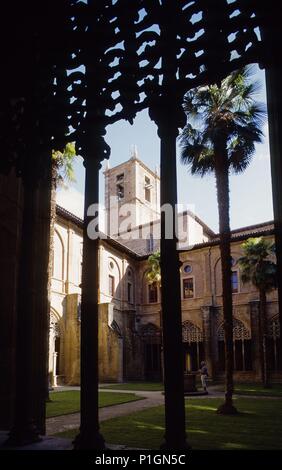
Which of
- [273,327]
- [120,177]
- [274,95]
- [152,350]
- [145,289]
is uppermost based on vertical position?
[120,177]

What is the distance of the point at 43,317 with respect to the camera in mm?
5789

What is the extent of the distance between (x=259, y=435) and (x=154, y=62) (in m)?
8.17

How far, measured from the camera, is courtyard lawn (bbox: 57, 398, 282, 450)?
8.33 m

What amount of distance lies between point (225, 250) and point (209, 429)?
20.6 feet

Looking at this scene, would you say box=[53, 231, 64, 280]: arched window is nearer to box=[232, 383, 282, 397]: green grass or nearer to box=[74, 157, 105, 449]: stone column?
box=[232, 383, 282, 397]: green grass

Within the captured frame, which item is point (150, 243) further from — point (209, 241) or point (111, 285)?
point (111, 285)

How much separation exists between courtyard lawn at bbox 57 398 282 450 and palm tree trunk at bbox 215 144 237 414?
1.42 m

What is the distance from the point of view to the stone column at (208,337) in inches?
1250

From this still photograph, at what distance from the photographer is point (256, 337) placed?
30938 millimetres

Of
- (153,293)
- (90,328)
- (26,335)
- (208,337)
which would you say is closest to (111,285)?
(153,293)

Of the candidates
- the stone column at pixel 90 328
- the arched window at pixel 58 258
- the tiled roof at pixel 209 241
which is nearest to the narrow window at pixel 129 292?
the tiled roof at pixel 209 241

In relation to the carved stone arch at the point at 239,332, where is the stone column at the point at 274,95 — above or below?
above

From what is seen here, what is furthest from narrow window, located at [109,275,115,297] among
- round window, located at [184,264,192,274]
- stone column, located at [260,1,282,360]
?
stone column, located at [260,1,282,360]

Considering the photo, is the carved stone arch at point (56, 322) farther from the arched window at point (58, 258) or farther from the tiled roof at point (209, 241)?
the tiled roof at point (209, 241)
